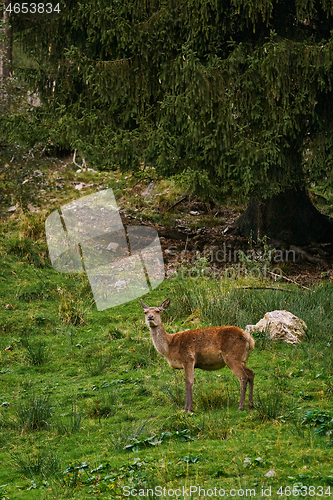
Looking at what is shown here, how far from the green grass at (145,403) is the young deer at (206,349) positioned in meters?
0.31

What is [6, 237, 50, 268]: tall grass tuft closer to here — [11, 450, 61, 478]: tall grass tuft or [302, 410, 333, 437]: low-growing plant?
[11, 450, 61, 478]: tall grass tuft

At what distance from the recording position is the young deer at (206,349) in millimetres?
6090

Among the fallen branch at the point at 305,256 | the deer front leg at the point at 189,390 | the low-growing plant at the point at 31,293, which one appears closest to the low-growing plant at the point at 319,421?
the deer front leg at the point at 189,390

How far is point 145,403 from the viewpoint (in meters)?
7.15

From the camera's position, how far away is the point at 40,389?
8.22 m

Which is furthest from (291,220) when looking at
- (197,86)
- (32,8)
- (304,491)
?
(304,491)

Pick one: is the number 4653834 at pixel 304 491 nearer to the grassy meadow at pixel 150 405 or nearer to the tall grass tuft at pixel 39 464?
the grassy meadow at pixel 150 405

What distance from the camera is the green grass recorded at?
197 inches

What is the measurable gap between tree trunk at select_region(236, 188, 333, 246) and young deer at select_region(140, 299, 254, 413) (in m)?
8.79

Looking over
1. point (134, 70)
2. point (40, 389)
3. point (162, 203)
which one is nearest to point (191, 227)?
point (162, 203)

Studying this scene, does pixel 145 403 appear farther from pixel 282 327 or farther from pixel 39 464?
pixel 282 327

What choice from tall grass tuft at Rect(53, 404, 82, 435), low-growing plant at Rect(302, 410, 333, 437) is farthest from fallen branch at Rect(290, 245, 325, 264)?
tall grass tuft at Rect(53, 404, 82, 435)

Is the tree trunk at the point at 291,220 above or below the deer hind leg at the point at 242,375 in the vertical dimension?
below

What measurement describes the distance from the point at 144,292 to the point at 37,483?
25.6 feet
